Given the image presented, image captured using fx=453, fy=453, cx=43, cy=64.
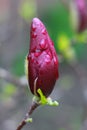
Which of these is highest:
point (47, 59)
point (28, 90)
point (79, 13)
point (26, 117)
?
point (79, 13)

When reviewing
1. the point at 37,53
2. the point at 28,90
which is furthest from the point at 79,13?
the point at 37,53

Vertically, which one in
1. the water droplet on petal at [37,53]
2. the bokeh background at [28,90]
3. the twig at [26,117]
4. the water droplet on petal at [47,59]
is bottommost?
the twig at [26,117]

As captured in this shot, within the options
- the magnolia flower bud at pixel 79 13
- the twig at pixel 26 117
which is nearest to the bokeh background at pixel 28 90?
the magnolia flower bud at pixel 79 13

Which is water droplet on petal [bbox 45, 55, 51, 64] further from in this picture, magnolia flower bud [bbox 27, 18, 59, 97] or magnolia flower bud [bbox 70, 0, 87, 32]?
magnolia flower bud [bbox 70, 0, 87, 32]

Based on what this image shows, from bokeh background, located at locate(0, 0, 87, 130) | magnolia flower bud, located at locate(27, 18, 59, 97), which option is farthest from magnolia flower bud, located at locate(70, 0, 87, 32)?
magnolia flower bud, located at locate(27, 18, 59, 97)

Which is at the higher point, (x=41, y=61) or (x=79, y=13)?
(x=79, y=13)

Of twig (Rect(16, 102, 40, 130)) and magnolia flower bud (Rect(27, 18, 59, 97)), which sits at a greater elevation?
magnolia flower bud (Rect(27, 18, 59, 97))

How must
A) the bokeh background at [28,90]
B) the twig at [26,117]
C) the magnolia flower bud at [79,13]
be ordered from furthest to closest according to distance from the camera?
the bokeh background at [28,90], the magnolia flower bud at [79,13], the twig at [26,117]

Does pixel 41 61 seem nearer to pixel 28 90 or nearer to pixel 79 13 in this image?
pixel 79 13

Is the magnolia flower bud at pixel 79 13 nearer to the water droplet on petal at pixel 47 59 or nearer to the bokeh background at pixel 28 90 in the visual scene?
the bokeh background at pixel 28 90
